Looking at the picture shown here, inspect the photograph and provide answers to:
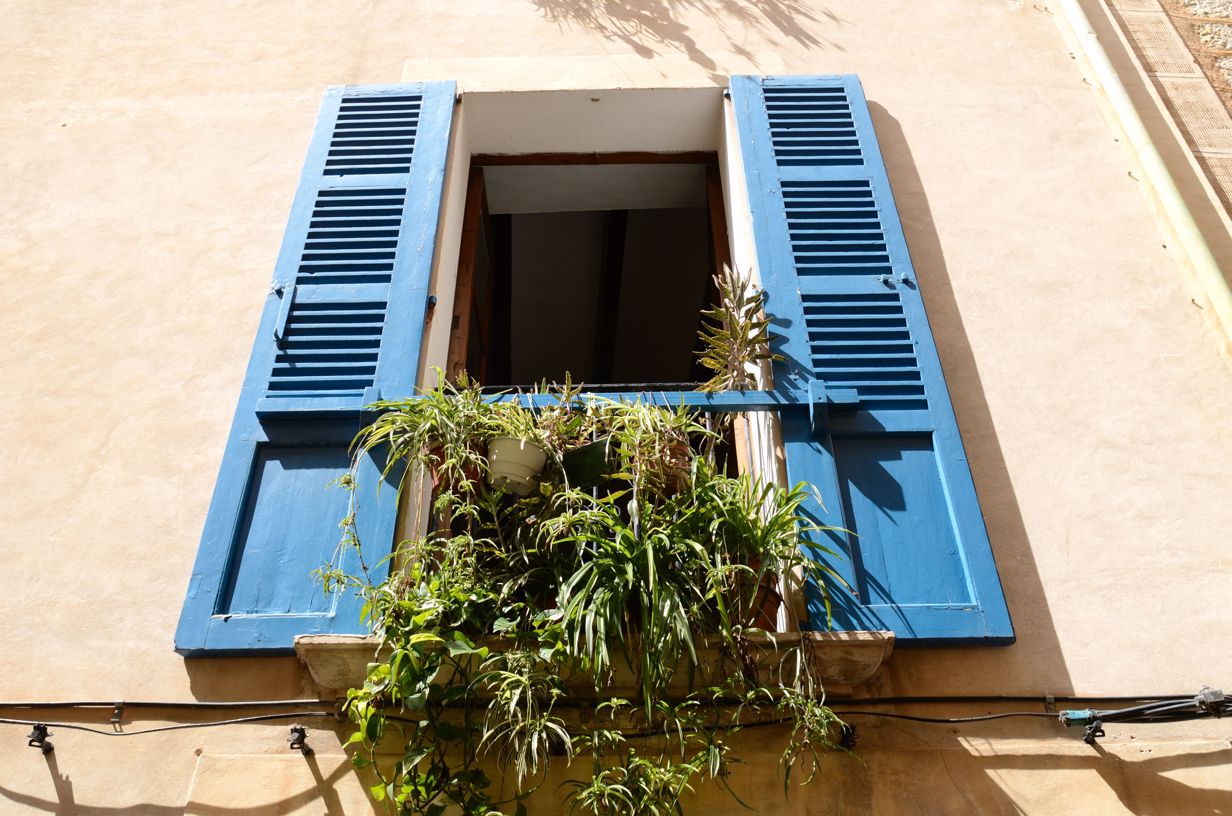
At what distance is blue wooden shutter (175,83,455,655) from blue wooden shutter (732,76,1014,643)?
3.80 feet

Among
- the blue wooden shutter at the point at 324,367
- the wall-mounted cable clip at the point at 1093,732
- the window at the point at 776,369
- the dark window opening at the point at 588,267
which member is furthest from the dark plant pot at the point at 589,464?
the wall-mounted cable clip at the point at 1093,732

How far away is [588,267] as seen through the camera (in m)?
7.56

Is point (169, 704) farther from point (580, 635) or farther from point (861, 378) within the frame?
point (861, 378)

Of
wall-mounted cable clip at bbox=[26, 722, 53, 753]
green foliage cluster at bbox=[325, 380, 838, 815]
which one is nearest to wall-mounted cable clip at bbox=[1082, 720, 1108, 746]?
green foliage cluster at bbox=[325, 380, 838, 815]

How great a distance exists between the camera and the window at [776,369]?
283cm

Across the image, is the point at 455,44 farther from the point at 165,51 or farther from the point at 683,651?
the point at 683,651

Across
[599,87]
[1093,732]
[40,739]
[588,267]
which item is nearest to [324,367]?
[40,739]

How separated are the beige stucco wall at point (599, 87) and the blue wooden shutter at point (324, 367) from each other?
0.15 m

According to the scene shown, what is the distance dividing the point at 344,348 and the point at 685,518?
131 centimetres

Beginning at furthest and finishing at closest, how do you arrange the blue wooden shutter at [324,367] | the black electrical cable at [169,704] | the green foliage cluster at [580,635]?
the blue wooden shutter at [324,367] → the black electrical cable at [169,704] → the green foliage cluster at [580,635]

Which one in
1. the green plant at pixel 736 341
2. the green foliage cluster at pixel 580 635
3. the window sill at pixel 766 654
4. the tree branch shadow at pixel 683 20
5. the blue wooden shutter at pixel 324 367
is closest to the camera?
the green foliage cluster at pixel 580 635

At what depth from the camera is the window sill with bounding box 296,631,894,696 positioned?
2596mm

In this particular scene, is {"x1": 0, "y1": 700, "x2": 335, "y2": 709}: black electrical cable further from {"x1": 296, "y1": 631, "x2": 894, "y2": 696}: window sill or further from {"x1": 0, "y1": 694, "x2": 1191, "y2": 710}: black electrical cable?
{"x1": 296, "y1": 631, "x2": 894, "y2": 696}: window sill

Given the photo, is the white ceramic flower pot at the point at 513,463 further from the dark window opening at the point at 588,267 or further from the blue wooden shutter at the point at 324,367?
the dark window opening at the point at 588,267
